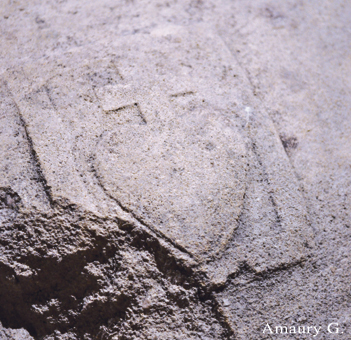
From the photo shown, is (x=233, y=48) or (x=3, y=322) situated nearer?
(x=3, y=322)

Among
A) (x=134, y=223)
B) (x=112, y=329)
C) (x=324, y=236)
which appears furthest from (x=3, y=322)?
(x=324, y=236)

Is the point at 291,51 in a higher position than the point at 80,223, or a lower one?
higher

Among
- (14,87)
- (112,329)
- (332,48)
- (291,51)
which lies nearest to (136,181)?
(112,329)

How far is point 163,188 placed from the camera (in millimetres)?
872

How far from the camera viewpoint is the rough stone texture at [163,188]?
2.75 feet

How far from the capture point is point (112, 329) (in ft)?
2.74

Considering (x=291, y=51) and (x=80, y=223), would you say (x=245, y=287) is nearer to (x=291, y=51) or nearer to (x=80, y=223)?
(x=80, y=223)

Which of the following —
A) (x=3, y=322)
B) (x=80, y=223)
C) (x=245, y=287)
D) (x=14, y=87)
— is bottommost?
(x=3, y=322)

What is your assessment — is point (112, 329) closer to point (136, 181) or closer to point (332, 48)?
point (136, 181)

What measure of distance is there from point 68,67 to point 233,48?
1.72ft

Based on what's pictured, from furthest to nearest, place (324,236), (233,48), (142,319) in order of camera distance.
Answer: (233,48), (324,236), (142,319)

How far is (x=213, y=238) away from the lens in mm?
847

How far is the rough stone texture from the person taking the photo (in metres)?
0.84

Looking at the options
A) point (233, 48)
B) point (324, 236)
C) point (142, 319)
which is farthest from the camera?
point (233, 48)
